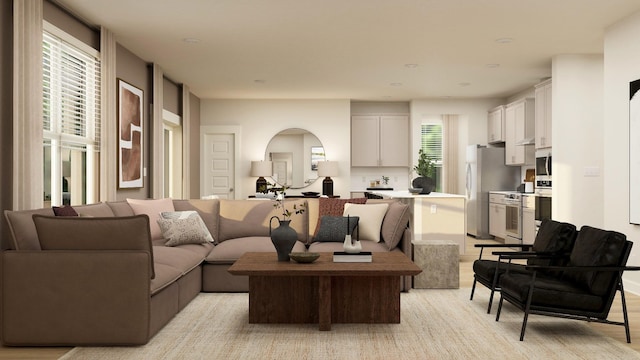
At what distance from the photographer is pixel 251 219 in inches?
241

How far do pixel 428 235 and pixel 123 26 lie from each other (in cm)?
427

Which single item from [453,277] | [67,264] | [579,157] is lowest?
[453,277]

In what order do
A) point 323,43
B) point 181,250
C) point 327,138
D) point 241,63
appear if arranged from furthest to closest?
point 327,138 → point 241,63 → point 323,43 → point 181,250

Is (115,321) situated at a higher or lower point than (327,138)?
lower

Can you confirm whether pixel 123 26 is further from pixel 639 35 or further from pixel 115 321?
pixel 639 35

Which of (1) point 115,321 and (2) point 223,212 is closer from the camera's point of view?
(1) point 115,321

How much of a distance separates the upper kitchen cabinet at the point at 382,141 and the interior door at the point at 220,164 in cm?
241

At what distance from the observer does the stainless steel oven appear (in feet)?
28.6

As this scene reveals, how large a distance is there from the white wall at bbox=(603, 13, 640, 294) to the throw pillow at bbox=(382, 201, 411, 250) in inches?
87.7

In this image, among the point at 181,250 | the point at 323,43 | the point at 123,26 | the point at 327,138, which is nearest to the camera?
the point at 181,250

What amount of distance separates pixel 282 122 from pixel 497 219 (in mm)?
4363

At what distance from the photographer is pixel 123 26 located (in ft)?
19.5

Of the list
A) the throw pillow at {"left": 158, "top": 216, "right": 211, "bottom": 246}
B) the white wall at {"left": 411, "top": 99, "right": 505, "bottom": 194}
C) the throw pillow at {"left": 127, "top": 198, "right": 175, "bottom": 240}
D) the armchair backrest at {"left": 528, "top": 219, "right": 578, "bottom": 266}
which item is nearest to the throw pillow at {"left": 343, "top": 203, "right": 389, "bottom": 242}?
the throw pillow at {"left": 158, "top": 216, "right": 211, "bottom": 246}

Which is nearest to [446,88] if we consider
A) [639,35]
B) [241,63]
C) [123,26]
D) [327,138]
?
[327,138]
